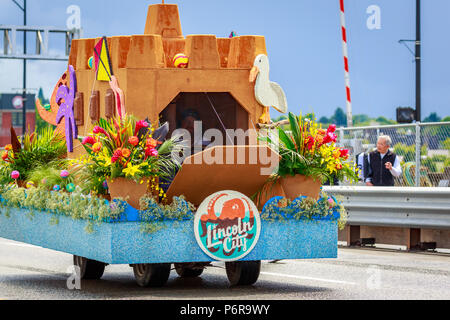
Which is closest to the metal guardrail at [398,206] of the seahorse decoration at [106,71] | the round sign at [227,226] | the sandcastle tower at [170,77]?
the sandcastle tower at [170,77]

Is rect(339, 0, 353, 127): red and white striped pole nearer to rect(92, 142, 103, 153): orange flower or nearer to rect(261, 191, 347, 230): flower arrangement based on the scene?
rect(261, 191, 347, 230): flower arrangement

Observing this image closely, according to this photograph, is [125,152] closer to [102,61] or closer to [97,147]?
[97,147]

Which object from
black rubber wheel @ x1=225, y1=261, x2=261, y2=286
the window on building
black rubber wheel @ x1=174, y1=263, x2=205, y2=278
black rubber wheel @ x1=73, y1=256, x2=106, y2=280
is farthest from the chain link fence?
the window on building

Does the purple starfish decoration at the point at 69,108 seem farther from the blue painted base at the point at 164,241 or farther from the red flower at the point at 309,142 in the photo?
the red flower at the point at 309,142

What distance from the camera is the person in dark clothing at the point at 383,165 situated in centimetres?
1714

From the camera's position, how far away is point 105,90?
11.4m

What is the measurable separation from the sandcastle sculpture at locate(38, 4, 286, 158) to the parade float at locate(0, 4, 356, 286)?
13 millimetres

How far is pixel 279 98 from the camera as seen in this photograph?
38.8 ft

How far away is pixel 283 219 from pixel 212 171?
108 cm

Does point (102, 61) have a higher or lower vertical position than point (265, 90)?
higher

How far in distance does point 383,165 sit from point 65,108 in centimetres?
709

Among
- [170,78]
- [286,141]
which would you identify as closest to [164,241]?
[286,141]

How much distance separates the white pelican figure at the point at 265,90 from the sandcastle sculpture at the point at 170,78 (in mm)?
92
